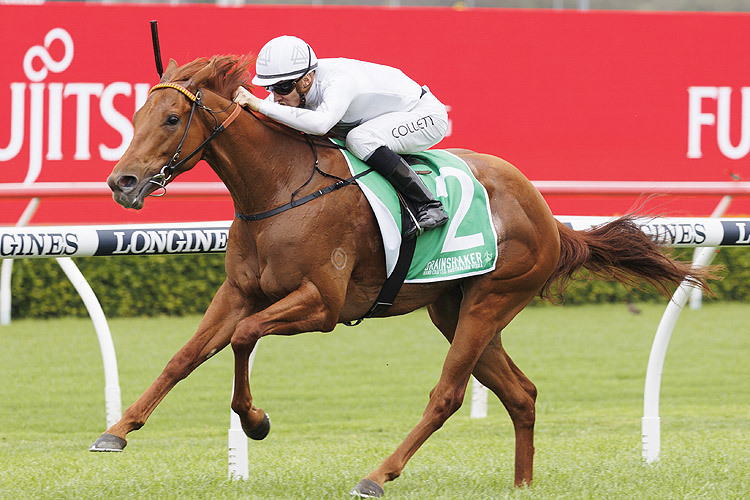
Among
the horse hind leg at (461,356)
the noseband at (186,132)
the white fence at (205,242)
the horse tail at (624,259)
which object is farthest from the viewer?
the horse tail at (624,259)

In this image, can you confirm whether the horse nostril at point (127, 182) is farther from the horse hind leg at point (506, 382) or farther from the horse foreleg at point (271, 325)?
the horse hind leg at point (506, 382)

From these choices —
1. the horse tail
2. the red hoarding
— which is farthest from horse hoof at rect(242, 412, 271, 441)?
the red hoarding

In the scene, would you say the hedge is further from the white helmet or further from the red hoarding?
the white helmet

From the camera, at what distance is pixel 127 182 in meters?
3.55

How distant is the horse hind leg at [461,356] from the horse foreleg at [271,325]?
1.89 feet

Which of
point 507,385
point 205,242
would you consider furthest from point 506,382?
point 205,242

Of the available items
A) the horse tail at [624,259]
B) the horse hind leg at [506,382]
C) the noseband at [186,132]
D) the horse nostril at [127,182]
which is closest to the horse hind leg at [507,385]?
the horse hind leg at [506,382]

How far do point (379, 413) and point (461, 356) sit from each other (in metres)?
3.02

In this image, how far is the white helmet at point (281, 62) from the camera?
12.7 ft

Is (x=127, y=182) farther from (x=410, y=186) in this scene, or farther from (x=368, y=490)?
(x=368, y=490)

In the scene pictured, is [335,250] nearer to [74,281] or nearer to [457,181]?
[457,181]

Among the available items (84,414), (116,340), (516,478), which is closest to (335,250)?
(516,478)

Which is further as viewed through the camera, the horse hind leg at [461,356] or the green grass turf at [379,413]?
the green grass turf at [379,413]

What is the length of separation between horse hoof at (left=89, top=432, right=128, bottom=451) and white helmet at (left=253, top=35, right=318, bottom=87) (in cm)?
136
